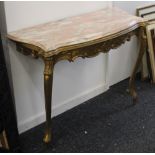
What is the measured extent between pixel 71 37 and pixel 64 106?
77 centimetres

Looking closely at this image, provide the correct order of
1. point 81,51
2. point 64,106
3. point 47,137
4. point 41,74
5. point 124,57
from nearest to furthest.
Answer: point 81,51, point 47,137, point 41,74, point 64,106, point 124,57

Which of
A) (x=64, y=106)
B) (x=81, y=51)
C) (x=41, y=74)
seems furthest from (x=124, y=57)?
(x=81, y=51)

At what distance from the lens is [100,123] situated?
2156 mm

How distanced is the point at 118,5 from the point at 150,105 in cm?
85

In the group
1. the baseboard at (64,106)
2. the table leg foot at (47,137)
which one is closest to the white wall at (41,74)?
the baseboard at (64,106)

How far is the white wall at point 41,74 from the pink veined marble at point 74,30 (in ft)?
0.22

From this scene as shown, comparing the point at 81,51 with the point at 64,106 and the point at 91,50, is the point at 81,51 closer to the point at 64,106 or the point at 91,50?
the point at 91,50

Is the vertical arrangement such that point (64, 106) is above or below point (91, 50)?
below

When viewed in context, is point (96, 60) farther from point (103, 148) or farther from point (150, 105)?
point (103, 148)

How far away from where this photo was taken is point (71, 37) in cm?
166

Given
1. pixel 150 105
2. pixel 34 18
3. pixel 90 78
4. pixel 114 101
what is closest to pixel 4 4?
pixel 34 18

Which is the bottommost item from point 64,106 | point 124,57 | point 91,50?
point 64,106

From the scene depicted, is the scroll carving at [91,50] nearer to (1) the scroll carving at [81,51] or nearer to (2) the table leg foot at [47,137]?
(1) the scroll carving at [81,51]

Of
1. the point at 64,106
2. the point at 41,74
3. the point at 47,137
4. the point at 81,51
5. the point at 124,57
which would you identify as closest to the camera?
the point at 81,51
